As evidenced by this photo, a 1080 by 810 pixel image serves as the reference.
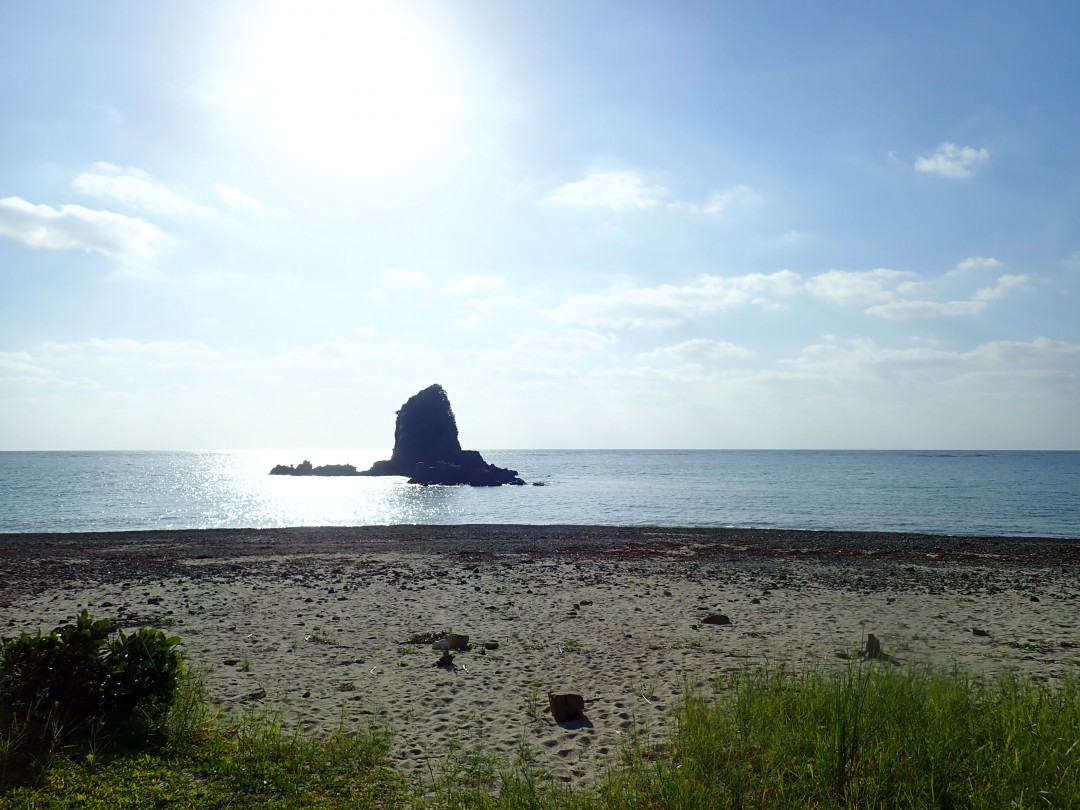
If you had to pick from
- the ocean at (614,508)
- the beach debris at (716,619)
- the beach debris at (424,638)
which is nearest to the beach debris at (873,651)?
the beach debris at (716,619)

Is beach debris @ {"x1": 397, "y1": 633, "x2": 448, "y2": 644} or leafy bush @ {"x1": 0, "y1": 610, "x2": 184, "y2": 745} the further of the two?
beach debris @ {"x1": 397, "y1": 633, "x2": 448, "y2": 644}

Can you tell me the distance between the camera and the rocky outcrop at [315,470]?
15812 centimetres

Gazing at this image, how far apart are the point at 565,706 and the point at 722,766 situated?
2.64 m

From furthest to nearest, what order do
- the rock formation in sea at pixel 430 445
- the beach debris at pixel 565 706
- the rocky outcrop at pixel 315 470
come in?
the rocky outcrop at pixel 315 470
the rock formation in sea at pixel 430 445
the beach debris at pixel 565 706

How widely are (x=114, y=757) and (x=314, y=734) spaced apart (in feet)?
6.93

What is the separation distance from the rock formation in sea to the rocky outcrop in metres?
24.0

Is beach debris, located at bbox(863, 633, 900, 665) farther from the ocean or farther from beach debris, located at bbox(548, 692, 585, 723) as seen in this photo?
the ocean

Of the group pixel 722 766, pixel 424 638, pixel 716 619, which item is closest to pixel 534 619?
pixel 424 638

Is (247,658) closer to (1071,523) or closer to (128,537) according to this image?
(128,537)

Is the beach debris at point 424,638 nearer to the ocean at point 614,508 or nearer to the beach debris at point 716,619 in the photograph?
the beach debris at point 716,619

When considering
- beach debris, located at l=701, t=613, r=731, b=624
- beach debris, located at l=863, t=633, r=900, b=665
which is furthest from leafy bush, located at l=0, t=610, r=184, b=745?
beach debris, located at l=701, t=613, r=731, b=624

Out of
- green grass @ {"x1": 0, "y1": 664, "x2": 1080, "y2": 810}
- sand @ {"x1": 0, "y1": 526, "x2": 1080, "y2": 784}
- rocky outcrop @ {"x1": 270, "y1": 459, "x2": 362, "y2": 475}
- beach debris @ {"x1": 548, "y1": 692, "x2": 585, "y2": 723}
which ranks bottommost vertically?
rocky outcrop @ {"x1": 270, "y1": 459, "x2": 362, "y2": 475}

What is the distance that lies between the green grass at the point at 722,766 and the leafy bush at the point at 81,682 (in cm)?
38

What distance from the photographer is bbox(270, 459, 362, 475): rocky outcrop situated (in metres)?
158
